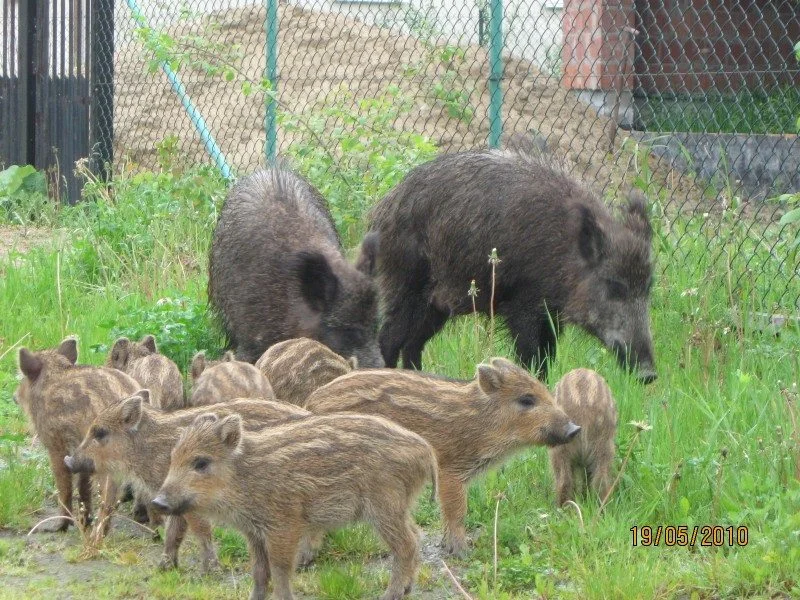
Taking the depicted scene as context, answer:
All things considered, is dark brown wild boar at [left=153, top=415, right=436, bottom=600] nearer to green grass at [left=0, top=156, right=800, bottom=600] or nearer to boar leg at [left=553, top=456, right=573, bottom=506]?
green grass at [left=0, top=156, right=800, bottom=600]

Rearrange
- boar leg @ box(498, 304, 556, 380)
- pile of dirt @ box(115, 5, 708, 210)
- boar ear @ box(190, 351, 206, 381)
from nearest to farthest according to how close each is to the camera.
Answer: boar ear @ box(190, 351, 206, 381)
boar leg @ box(498, 304, 556, 380)
pile of dirt @ box(115, 5, 708, 210)

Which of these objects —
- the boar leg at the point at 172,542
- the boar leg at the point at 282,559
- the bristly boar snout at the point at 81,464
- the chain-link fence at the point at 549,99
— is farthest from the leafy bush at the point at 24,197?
the boar leg at the point at 282,559

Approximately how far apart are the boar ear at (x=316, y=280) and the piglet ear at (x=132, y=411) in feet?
7.89

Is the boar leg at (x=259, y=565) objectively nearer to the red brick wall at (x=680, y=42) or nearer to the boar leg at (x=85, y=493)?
the boar leg at (x=85, y=493)

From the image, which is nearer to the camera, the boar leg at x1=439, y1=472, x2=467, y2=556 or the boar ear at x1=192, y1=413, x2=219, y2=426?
the boar ear at x1=192, y1=413, x2=219, y2=426

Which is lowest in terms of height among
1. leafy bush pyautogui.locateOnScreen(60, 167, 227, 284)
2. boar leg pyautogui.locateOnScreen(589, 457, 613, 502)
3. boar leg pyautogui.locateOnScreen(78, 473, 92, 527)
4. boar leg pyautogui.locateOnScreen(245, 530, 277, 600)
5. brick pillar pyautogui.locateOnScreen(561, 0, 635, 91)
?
leafy bush pyautogui.locateOnScreen(60, 167, 227, 284)

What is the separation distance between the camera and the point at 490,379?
493 cm

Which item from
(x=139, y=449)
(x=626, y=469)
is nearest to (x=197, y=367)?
(x=139, y=449)

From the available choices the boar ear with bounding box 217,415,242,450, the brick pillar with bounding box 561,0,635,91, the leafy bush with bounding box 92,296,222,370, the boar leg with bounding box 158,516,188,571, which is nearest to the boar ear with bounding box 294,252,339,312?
the leafy bush with bounding box 92,296,222,370

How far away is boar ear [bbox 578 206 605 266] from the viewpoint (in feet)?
23.2

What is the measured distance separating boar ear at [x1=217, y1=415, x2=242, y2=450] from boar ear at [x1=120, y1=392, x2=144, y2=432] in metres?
0.54

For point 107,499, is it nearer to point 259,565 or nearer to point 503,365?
point 259,565

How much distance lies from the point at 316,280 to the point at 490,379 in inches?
87.2

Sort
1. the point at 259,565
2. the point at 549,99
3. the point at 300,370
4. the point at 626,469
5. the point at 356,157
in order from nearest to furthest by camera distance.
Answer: the point at 259,565, the point at 626,469, the point at 300,370, the point at 356,157, the point at 549,99
